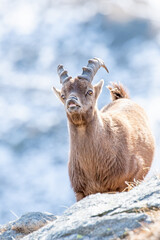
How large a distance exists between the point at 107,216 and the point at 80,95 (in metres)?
4.76

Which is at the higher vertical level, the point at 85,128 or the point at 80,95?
the point at 80,95

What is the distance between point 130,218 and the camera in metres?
4.23

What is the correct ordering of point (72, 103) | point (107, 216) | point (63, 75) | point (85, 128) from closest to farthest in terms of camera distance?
point (107, 216) → point (72, 103) → point (85, 128) → point (63, 75)

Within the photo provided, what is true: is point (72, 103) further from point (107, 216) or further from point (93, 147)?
point (107, 216)

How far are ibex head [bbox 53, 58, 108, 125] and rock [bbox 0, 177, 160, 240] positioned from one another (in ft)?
11.1

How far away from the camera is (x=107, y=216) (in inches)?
173

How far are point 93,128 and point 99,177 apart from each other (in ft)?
3.07

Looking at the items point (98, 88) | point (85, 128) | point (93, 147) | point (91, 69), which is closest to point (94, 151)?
point (93, 147)

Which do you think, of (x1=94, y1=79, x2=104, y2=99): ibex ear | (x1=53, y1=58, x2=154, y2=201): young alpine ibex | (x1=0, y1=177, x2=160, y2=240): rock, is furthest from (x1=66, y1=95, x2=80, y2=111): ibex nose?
(x1=0, y1=177, x2=160, y2=240): rock

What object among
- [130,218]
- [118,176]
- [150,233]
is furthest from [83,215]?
[118,176]

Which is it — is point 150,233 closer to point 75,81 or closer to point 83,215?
point 83,215

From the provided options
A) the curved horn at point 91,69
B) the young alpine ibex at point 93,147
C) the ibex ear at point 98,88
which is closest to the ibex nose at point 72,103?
the young alpine ibex at point 93,147

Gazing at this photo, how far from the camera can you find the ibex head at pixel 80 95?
8672 millimetres

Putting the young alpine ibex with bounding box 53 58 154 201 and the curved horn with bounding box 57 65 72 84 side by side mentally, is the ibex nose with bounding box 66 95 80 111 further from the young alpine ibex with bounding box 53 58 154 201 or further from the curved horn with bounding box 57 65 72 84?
the curved horn with bounding box 57 65 72 84
